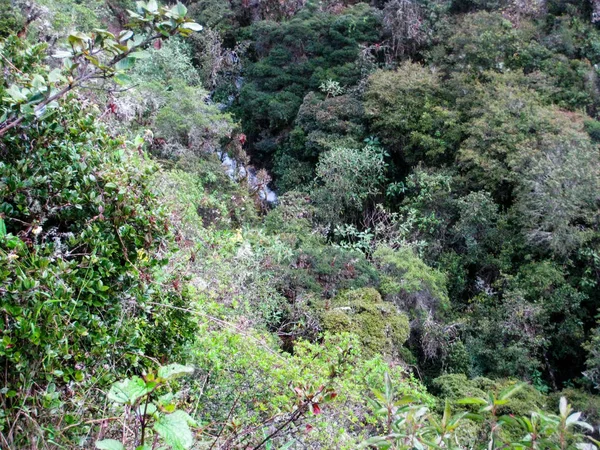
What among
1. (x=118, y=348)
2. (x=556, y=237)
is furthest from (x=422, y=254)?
(x=118, y=348)

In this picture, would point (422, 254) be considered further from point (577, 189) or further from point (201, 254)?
point (201, 254)

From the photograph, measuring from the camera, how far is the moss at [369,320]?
18.7 feet

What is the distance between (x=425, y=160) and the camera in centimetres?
995

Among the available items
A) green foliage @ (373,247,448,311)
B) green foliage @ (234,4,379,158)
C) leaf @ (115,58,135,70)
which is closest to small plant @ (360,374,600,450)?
leaf @ (115,58,135,70)

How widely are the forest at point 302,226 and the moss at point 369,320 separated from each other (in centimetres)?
3

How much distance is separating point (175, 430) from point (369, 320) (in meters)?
5.05

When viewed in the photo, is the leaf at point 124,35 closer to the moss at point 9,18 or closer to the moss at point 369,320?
the moss at point 369,320

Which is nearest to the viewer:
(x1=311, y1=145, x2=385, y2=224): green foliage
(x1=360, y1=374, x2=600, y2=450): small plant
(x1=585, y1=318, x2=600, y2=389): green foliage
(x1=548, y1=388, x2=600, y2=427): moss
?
(x1=360, y1=374, x2=600, y2=450): small plant

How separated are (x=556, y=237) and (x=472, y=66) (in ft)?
14.4

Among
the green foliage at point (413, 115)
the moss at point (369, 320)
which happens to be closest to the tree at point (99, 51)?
the moss at point (369, 320)

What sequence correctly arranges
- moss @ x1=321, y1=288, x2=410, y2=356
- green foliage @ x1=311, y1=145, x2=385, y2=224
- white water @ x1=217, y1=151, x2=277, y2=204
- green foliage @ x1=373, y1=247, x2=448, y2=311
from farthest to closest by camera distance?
white water @ x1=217, y1=151, x2=277, y2=204, green foliage @ x1=311, y1=145, x2=385, y2=224, green foliage @ x1=373, y1=247, x2=448, y2=311, moss @ x1=321, y1=288, x2=410, y2=356

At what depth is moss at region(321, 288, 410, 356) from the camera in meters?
5.71

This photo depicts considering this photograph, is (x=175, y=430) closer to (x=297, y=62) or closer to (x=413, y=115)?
(x=413, y=115)

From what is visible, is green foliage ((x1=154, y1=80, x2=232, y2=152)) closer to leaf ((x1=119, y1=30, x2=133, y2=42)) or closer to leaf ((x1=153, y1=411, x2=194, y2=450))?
leaf ((x1=119, y1=30, x2=133, y2=42))
